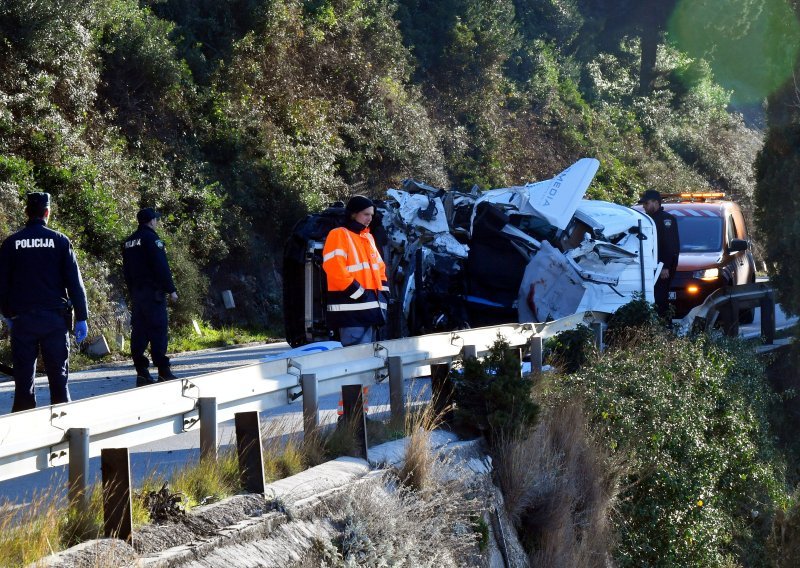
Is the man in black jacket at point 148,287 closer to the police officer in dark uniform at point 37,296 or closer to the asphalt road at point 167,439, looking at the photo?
the asphalt road at point 167,439

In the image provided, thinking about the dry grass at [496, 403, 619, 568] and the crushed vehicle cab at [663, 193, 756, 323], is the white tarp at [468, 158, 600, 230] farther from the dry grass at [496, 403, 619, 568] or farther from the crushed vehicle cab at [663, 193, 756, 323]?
the dry grass at [496, 403, 619, 568]

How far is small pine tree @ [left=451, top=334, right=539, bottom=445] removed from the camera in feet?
23.4

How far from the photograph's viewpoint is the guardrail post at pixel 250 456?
16.4 ft

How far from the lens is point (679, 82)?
1962 inches

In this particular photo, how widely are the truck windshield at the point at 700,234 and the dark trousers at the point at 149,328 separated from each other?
837cm

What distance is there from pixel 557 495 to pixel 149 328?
5.52 m

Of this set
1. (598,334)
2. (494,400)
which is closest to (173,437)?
(494,400)

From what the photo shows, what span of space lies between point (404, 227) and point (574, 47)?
35392 mm

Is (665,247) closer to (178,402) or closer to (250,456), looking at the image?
(178,402)

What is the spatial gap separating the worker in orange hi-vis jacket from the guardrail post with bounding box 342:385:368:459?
2464 mm

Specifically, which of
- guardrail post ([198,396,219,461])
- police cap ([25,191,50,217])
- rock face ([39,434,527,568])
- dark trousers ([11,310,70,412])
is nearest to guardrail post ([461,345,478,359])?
rock face ([39,434,527,568])

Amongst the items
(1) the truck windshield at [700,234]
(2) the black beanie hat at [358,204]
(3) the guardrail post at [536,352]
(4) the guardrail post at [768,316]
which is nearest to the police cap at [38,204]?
(2) the black beanie hat at [358,204]

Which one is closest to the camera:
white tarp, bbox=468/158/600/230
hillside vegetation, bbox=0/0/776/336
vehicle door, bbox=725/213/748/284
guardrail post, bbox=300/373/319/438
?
guardrail post, bbox=300/373/319/438

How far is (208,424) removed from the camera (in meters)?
5.46
